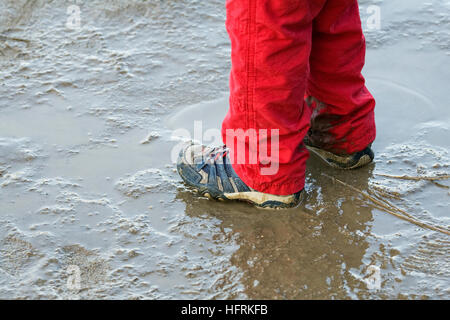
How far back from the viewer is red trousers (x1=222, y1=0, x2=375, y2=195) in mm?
1614

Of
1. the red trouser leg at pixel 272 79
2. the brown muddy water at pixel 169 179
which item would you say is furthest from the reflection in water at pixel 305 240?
the red trouser leg at pixel 272 79

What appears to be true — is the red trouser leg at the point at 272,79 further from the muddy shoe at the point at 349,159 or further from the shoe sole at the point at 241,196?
the muddy shoe at the point at 349,159

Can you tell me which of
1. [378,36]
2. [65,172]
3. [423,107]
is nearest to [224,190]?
[65,172]

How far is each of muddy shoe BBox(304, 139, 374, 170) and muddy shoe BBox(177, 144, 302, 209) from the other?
0.27 m

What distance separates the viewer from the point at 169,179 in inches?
81.4

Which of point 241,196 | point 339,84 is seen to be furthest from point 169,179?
point 339,84

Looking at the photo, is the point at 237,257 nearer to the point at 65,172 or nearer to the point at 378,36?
the point at 65,172

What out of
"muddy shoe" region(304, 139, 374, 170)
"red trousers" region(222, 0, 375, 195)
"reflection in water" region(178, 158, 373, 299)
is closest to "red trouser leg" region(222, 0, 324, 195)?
"red trousers" region(222, 0, 375, 195)

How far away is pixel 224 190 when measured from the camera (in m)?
1.93

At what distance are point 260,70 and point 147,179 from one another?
647 mm

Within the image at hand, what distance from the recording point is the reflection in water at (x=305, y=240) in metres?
1.59

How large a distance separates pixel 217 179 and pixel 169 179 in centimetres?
21

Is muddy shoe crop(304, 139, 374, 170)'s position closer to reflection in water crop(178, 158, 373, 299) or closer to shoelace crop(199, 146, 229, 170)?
reflection in water crop(178, 158, 373, 299)
